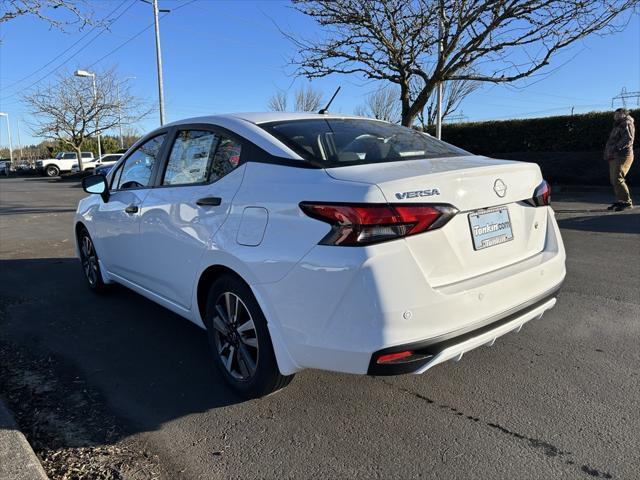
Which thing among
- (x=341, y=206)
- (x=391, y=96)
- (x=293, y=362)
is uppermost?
(x=391, y=96)

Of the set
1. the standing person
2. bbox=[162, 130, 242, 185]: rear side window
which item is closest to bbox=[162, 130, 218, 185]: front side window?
bbox=[162, 130, 242, 185]: rear side window

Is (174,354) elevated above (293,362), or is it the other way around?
(293,362)

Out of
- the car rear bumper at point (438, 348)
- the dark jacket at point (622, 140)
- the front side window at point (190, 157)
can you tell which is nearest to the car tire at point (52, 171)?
the dark jacket at point (622, 140)

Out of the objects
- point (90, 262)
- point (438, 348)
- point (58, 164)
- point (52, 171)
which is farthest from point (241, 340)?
point (52, 171)

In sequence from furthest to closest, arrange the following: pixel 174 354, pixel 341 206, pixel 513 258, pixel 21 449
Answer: pixel 174 354 → pixel 513 258 → pixel 21 449 → pixel 341 206

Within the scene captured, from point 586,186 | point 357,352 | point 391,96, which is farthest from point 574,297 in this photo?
point 391,96

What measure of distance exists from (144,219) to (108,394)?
4.21 ft

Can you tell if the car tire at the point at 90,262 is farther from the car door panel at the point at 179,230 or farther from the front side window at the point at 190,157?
the front side window at the point at 190,157

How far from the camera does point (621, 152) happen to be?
9758 millimetres

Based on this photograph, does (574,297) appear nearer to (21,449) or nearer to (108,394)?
(108,394)

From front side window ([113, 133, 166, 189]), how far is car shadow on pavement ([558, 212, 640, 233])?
6.93m

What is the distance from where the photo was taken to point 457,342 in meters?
2.45

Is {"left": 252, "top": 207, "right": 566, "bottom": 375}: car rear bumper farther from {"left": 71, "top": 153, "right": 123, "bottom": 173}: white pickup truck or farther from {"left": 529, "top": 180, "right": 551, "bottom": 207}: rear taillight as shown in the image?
{"left": 71, "top": 153, "right": 123, "bottom": 173}: white pickup truck

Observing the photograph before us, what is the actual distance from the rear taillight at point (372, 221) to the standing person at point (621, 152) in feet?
30.1
